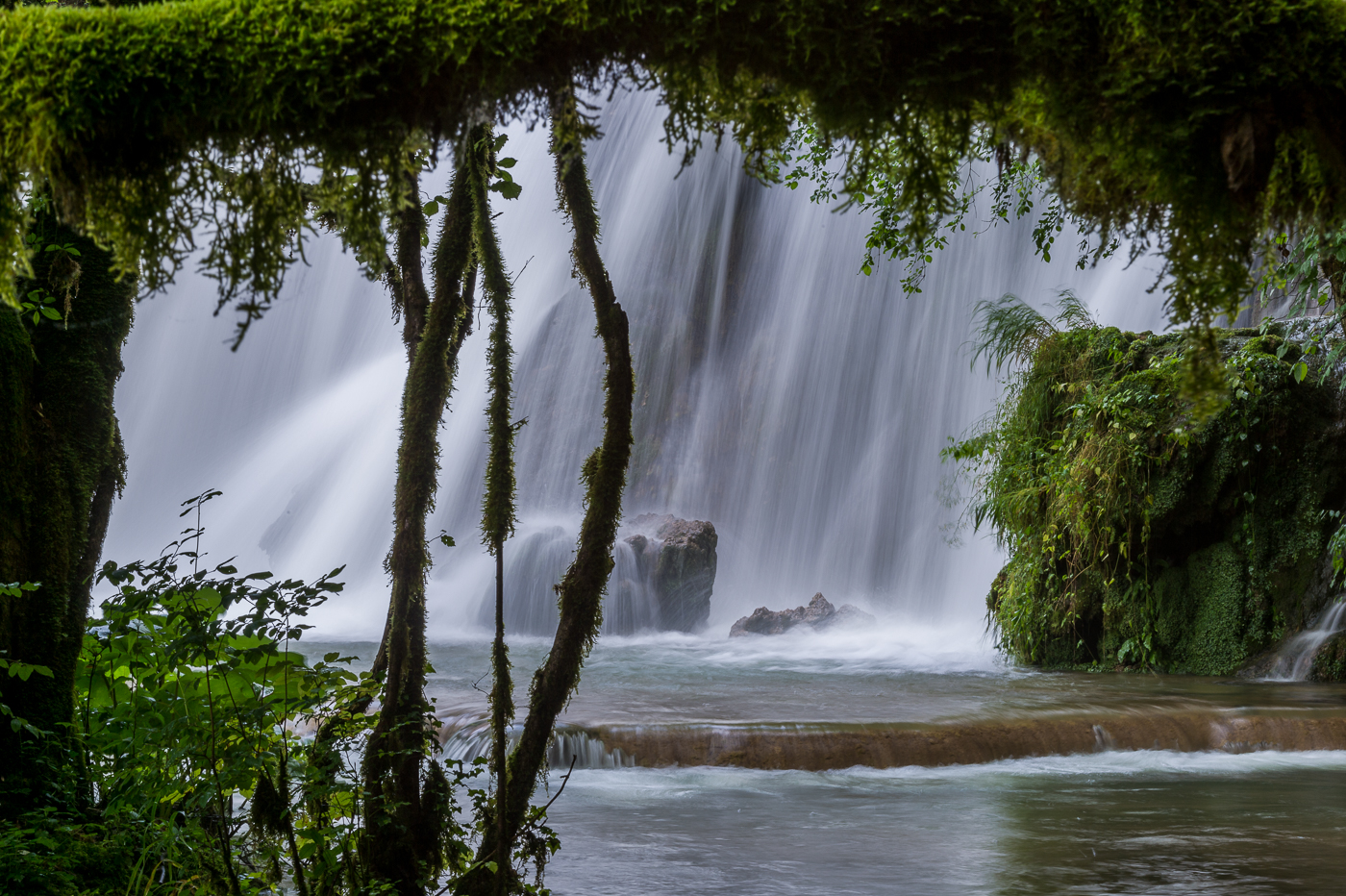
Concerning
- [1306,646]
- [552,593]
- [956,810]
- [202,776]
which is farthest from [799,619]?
[202,776]

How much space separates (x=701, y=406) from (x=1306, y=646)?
15.3m

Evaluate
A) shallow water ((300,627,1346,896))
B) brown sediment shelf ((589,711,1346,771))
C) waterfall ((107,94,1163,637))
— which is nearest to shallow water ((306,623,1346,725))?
shallow water ((300,627,1346,896))

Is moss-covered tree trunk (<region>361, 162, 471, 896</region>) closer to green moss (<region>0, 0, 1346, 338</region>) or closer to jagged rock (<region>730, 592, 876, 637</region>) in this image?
green moss (<region>0, 0, 1346, 338</region>)

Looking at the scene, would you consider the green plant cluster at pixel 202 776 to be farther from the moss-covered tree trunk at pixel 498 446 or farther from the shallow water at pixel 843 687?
the shallow water at pixel 843 687

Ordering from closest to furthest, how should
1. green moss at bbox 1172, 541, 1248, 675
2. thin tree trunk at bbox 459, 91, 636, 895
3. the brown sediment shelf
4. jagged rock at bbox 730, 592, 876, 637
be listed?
thin tree trunk at bbox 459, 91, 636, 895 < the brown sediment shelf < green moss at bbox 1172, 541, 1248, 675 < jagged rock at bbox 730, 592, 876, 637

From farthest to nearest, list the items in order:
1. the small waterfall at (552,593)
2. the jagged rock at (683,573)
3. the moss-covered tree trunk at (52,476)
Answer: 1. the jagged rock at (683,573)
2. the small waterfall at (552,593)
3. the moss-covered tree trunk at (52,476)

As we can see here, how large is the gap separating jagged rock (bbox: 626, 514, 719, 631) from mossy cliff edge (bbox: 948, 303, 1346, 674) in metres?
7.28

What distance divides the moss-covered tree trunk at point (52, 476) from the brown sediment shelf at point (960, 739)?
3.77m

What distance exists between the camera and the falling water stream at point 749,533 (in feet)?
16.3

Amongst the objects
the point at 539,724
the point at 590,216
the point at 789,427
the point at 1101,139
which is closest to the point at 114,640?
the point at 539,724

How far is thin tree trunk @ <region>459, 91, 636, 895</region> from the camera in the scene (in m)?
2.58

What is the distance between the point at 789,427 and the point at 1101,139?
20386mm

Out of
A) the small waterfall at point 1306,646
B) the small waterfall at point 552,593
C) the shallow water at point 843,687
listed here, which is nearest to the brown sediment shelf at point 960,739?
the shallow water at point 843,687

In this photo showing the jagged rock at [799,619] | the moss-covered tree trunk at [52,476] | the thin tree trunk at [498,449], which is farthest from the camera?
the jagged rock at [799,619]
